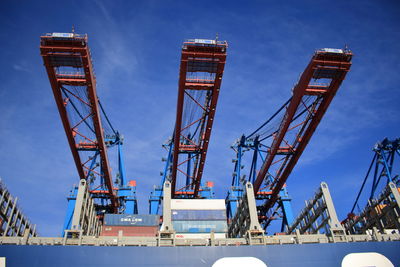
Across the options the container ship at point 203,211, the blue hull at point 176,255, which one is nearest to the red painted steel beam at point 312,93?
the container ship at point 203,211

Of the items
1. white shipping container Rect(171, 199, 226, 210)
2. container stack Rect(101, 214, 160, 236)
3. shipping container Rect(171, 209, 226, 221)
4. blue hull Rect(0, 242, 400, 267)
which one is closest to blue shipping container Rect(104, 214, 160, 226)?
container stack Rect(101, 214, 160, 236)

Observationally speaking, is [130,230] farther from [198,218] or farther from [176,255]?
[176,255]

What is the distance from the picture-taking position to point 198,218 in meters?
34.8

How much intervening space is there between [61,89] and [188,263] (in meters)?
20.0

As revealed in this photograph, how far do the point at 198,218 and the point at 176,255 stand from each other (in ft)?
50.0

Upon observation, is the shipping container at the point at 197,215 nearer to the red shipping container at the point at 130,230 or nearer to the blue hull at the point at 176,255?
the red shipping container at the point at 130,230

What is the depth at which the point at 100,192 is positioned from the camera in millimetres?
38750

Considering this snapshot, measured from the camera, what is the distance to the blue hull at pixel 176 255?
19.0m

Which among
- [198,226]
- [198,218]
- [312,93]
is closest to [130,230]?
[198,226]

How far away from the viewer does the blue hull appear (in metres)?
19.0

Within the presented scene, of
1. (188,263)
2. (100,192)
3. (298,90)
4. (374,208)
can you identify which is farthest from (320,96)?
(100,192)

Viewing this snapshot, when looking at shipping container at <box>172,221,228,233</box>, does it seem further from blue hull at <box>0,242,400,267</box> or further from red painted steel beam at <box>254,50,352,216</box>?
blue hull at <box>0,242,400,267</box>

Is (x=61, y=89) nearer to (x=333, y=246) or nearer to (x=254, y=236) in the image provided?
(x=254, y=236)

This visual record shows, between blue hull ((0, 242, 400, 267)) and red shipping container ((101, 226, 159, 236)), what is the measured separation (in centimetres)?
1057
